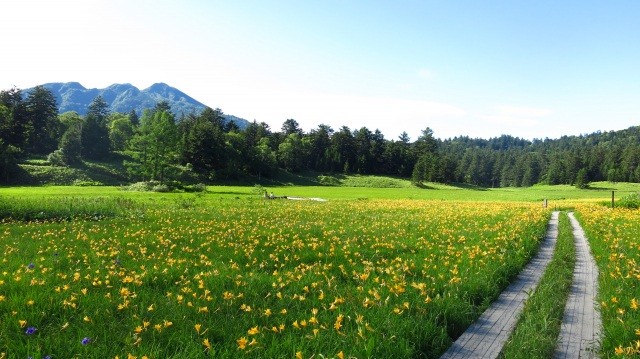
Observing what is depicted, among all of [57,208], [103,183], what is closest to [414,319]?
[57,208]

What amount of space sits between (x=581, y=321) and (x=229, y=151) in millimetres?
95455

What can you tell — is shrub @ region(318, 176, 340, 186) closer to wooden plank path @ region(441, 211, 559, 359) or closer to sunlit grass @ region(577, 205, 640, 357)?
sunlit grass @ region(577, 205, 640, 357)

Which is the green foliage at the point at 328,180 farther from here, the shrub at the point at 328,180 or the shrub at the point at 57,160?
the shrub at the point at 57,160

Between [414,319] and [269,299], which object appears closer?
[414,319]

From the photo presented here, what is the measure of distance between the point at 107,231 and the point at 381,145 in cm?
13077

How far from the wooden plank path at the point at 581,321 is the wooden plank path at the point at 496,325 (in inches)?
26.0

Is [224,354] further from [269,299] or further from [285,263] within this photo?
[285,263]

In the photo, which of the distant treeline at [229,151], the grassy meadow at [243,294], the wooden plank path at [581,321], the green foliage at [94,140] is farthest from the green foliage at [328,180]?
the wooden plank path at [581,321]

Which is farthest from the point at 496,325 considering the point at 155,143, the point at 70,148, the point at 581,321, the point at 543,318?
the point at 70,148

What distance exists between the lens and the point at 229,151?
9712 centimetres

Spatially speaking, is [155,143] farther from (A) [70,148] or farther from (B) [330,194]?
(B) [330,194]

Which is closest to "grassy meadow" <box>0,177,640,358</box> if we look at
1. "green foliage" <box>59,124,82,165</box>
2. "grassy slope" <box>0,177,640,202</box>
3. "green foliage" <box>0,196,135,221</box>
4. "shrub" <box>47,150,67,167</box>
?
"green foliage" <box>0,196,135,221</box>

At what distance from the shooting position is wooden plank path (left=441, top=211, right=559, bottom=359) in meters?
4.92

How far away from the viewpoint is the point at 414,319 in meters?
5.29
